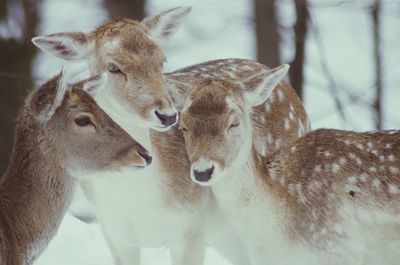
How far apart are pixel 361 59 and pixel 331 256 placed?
43.9ft

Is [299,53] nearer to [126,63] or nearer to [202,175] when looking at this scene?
[126,63]

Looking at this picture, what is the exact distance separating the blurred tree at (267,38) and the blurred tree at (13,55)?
2475 mm

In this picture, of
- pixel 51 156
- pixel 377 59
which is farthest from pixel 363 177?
pixel 377 59

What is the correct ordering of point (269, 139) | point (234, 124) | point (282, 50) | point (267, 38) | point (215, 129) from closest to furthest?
point (215, 129) → point (234, 124) → point (269, 139) → point (267, 38) → point (282, 50)

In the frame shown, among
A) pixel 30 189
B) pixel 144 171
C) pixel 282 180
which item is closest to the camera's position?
pixel 30 189

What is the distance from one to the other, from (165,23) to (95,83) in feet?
3.84

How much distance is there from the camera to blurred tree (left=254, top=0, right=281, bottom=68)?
42.7ft

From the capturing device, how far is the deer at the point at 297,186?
23.9 ft

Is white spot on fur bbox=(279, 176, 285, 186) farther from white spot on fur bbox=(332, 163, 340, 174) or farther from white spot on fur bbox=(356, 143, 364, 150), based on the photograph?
white spot on fur bbox=(356, 143, 364, 150)

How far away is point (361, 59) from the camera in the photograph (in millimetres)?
20375

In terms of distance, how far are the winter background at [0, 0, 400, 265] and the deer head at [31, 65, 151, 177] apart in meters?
2.12

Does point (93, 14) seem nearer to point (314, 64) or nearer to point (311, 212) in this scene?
point (314, 64)

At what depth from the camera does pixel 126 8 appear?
43.8ft

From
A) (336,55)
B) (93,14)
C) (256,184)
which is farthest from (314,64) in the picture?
(256,184)
